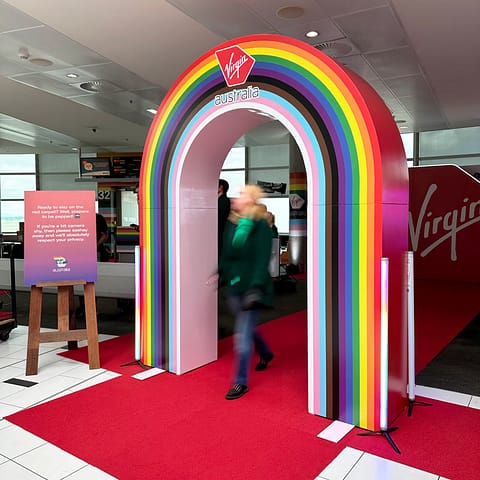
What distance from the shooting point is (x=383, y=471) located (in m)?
2.33

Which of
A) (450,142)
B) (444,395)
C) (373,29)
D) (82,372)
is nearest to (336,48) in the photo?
(373,29)

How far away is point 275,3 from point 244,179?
983 cm

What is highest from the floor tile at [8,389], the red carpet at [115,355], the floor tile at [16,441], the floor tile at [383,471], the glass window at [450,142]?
the glass window at [450,142]

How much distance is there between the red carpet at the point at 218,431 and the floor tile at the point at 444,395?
0.38 ft

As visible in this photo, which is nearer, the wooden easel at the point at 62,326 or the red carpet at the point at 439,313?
the wooden easel at the point at 62,326

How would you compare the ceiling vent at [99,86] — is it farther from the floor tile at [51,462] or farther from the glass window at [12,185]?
the glass window at [12,185]

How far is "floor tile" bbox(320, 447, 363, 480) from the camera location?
229 cm

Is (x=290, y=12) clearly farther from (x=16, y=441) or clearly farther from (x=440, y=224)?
(x=440, y=224)

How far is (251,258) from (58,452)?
1575 mm

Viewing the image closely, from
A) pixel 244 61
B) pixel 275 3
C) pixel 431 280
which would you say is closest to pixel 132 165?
pixel 431 280

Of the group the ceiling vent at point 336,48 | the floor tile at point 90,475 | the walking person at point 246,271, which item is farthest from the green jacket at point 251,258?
the ceiling vent at point 336,48

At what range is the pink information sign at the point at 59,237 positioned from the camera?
3.73 m

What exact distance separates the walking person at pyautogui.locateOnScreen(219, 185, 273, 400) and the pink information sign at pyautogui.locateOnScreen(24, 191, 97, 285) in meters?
1.30

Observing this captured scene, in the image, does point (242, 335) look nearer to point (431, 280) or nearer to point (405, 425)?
point (405, 425)
